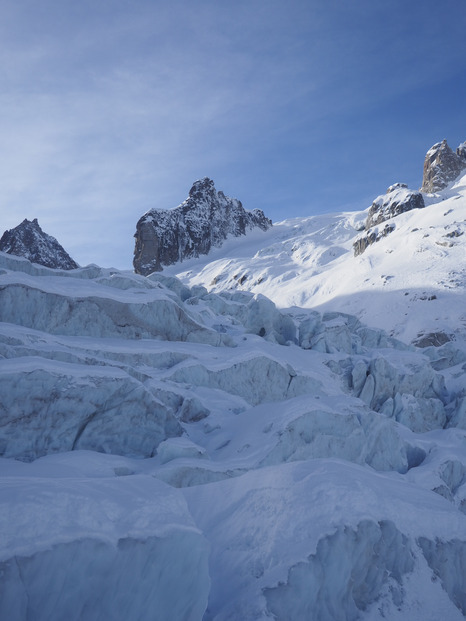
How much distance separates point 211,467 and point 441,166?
122 m

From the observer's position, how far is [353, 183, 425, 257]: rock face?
76.8 metres

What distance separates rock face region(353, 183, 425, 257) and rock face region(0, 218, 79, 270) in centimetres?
4567

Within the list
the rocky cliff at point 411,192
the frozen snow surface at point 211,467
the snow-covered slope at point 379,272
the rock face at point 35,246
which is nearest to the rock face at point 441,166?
the rocky cliff at point 411,192

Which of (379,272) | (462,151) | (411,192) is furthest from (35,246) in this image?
(462,151)

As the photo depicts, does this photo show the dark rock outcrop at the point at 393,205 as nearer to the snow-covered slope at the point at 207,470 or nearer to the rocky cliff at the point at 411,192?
the rocky cliff at the point at 411,192

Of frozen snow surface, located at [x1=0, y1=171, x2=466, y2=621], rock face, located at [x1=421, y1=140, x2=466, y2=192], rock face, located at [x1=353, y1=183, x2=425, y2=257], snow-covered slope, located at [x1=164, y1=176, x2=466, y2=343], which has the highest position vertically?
rock face, located at [x1=421, y1=140, x2=466, y2=192]

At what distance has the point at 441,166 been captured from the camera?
378ft

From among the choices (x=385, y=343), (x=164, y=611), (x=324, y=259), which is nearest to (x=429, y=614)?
(x=164, y=611)

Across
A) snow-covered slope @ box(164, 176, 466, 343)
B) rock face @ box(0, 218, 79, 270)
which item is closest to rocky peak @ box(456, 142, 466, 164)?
snow-covered slope @ box(164, 176, 466, 343)

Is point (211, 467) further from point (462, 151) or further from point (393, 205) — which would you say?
point (462, 151)

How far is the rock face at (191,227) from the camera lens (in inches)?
4176

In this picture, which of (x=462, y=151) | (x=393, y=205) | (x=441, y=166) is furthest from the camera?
(x=462, y=151)

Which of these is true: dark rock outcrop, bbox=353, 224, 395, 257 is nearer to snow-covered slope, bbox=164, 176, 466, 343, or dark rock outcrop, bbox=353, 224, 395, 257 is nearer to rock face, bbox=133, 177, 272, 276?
snow-covered slope, bbox=164, 176, 466, 343

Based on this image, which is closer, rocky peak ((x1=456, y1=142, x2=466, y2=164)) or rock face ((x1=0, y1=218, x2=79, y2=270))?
rock face ((x1=0, y1=218, x2=79, y2=270))
